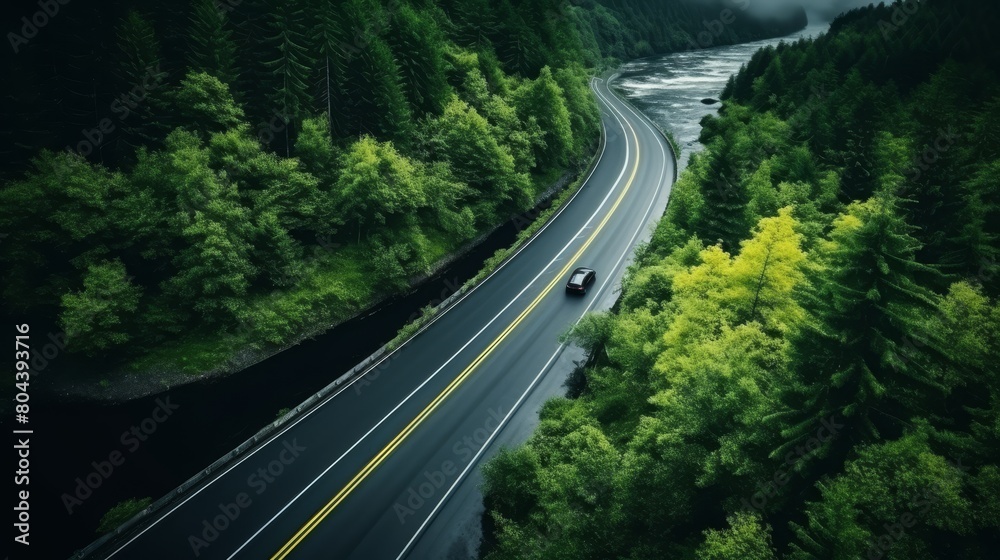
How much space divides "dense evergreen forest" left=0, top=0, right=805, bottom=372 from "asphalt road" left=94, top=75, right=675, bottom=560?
753 cm

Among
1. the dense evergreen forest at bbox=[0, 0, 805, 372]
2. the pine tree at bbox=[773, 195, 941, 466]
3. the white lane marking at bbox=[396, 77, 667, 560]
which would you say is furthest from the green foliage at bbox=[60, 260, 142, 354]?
the pine tree at bbox=[773, 195, 941, 466]

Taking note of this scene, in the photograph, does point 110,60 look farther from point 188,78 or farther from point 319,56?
point 319,56

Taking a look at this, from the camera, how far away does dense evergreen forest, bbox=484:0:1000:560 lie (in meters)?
11.2

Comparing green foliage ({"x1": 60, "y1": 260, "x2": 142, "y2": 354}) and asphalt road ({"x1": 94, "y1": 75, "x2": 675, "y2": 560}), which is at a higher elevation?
green foliage ({"x1": 60, "y1": 260, "x2": 142, "y2": 354})

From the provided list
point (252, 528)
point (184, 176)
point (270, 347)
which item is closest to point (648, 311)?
point (252, 528)

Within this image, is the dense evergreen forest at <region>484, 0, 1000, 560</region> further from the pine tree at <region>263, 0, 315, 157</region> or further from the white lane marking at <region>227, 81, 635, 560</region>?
the pine tree at <region>263, 0, 315, 157</region>

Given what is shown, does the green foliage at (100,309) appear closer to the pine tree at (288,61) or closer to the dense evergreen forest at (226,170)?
the dense evergreen forest at (226,170)

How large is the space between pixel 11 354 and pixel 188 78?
19.1 m

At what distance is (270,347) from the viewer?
99.5ft

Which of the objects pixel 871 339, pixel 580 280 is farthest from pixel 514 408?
pixel 871 339

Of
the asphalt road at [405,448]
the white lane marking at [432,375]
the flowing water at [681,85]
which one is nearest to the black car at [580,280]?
the asphalt road at [405,448]

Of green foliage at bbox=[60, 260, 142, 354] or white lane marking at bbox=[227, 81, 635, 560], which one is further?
green foliage at bbox=[60, 260, 142, 354]

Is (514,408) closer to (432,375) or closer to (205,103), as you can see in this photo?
(432,375)

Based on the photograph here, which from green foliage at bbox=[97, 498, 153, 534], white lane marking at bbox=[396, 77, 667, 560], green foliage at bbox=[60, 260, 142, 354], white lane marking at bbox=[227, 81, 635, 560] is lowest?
white lane marking at bbox=[396, 77, 667, 560]
